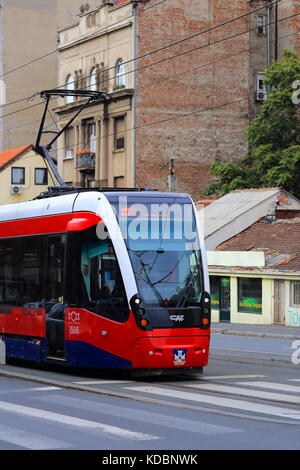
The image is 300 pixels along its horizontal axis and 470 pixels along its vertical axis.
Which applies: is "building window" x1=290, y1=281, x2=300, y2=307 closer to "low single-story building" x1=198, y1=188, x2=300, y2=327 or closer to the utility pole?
"low single-story building" x1=198, y1=188, x2=300, y2=327

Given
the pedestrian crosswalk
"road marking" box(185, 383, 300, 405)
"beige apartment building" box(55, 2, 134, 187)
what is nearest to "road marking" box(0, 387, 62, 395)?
the pedestrian crosswalk

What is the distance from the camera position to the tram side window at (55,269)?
60.4 ft

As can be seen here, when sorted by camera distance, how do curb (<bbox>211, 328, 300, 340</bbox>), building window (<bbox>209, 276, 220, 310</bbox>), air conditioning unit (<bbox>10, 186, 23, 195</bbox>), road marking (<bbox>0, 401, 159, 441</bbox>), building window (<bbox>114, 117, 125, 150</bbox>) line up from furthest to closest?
air conditioning unit (<bbox>10, 186, 23, 195</bbox>)
building window (<bbox>114, 117, 125, 150</bbox>)
building window (<bbox>209, 276, 220, 310</bbox>)
curb (<bbox>211, 328, 300, 340</bbox>)
road marking (<bbox>0, 401, 159, 441</bbox>)

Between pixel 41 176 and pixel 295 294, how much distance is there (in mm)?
31896

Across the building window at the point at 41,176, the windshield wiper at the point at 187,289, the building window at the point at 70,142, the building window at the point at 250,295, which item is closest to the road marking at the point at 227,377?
the windshield wiper at the point at 187,289

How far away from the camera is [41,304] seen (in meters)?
19.1

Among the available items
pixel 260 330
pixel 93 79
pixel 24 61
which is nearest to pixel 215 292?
pixel 260 330

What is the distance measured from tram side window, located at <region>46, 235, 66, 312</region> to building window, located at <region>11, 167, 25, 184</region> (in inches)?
1966

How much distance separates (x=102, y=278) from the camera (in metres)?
17.3

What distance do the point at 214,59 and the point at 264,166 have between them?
773 centimetres

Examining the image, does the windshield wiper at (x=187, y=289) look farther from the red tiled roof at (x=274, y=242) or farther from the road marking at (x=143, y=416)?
the red tiled roof at (x=274, y=242)

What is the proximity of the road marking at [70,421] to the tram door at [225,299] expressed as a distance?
31154mm

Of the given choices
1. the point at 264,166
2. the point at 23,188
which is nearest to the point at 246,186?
the point at 264,166

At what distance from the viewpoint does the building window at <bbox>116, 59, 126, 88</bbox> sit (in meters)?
58.7
